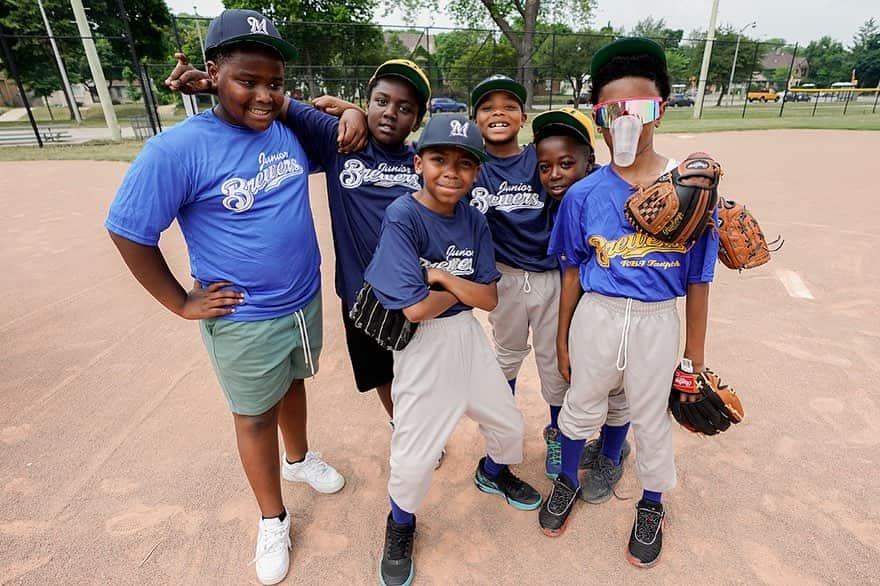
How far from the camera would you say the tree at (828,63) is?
62.3 m

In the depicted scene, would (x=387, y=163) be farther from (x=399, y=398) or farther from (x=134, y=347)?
(x=134, y=347)

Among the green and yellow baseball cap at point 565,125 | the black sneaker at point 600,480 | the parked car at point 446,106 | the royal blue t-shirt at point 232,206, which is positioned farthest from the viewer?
the parked car at point 446,106

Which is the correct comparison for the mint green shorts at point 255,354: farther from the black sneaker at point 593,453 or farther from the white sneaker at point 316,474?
the black sneaker at point 593,453

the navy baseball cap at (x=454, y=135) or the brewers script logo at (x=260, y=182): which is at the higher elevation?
the navy baseball cap at (x=454, y=135)

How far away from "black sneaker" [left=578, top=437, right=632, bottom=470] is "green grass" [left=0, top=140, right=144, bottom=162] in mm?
13614

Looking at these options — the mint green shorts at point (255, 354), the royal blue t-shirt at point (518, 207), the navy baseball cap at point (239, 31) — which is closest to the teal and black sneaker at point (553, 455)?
the royal blue t-shirt at point (518, 207)

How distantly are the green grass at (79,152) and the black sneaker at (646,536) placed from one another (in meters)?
14.1

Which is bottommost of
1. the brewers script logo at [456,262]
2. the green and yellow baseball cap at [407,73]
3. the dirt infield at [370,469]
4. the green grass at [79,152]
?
the dirt infield at [370,469]

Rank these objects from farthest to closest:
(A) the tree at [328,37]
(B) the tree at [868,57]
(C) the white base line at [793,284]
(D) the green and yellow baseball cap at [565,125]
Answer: (B) the tree at [868,57], (A) the tree at [328,37], (C) the white base line at [793,284], (D) the green and yellow baseball cap at [565,125]

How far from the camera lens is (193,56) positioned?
31188 millimetres

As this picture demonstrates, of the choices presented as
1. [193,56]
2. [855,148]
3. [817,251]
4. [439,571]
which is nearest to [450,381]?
[439,571]

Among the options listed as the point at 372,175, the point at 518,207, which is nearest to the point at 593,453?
the point at 518,207

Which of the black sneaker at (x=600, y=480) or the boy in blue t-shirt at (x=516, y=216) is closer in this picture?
the boy in blue t-shirt at (x=516, y=216)

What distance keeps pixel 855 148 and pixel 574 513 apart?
14.3m
